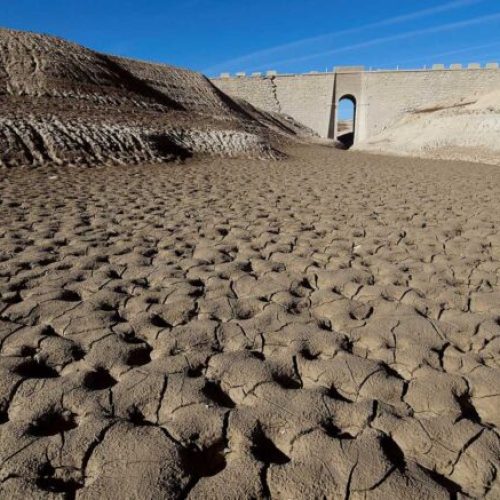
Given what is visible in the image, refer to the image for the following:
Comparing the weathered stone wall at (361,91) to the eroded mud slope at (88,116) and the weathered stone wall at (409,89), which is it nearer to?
the weathered stone wall at (409,89)

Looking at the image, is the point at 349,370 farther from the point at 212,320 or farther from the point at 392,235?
the point at 392,235

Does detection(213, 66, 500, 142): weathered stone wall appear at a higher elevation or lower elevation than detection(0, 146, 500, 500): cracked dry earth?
higher

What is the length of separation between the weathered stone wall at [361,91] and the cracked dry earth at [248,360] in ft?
105

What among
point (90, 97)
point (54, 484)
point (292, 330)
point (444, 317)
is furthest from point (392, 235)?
point (90, 97)

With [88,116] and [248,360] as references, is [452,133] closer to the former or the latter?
[88,116]

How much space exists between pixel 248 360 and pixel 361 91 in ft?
118

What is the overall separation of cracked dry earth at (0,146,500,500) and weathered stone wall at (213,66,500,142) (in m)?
32.1

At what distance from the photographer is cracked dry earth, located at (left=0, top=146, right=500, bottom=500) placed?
1422 millimetres

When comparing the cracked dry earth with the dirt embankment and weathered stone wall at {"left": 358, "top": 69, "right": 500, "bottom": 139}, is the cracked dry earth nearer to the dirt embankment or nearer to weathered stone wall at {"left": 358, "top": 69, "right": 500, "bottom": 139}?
the dirt embankment

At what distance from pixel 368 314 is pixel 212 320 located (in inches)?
38.9

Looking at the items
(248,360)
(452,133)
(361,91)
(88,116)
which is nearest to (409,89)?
(361,91)

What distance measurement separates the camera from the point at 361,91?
33844 mm

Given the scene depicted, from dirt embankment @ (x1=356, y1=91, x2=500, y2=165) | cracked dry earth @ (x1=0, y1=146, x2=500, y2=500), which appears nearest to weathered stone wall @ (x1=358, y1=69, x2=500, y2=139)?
dirt embankment @ (x1=356, y1=91, x2=500, y2=165)

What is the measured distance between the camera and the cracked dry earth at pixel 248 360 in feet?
4.66
